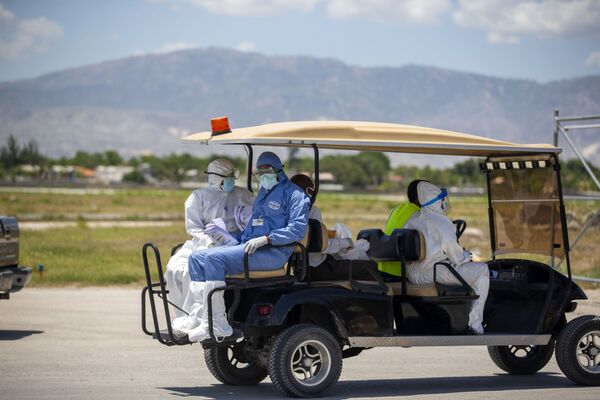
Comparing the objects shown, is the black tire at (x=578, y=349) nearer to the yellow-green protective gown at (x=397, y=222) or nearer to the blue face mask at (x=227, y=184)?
the yellow-green protective gown at (x=397, y=222)

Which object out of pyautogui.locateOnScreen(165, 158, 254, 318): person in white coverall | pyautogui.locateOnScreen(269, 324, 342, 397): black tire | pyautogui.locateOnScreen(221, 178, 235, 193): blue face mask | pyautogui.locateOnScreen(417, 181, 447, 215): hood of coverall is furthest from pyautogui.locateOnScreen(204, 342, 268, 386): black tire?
Answer: pyautogui.locateOnScreen(417, 181, 447, 215): hood of coverall

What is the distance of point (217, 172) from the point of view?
1045 centimetres

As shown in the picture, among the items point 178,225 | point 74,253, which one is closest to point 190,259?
point 74,253

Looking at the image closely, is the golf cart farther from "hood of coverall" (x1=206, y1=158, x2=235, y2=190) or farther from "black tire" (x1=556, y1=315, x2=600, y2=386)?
"hood of coverall" (x1=206, y1=158, x2=235, y2=190)

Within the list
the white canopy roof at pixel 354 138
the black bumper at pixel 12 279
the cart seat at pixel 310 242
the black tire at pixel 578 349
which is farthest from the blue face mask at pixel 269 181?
the black bumper at pixel 12 279

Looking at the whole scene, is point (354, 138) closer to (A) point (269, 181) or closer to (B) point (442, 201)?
(A) point (269, 181)

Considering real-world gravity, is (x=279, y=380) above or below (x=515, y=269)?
below

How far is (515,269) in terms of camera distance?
1124 cm

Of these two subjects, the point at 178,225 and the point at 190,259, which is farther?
the point at 178,225

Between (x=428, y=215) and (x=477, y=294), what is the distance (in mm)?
830

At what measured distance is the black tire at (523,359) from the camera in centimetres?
1167

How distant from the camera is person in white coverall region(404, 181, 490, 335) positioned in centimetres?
1038

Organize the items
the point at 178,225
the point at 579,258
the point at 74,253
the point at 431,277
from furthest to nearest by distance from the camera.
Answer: the point at 178,225, the point at 74,253, the point at 579,258, the point at 431,277

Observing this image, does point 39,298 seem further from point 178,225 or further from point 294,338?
point 178,225
